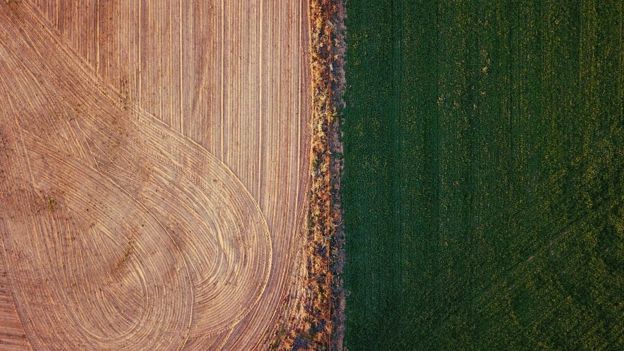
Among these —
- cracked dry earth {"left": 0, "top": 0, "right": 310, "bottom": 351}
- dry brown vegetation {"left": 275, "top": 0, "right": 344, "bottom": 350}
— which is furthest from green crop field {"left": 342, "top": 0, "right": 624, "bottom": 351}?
cracked dry earth {"left": 0, "top": 0, "right": 310, "bottom": 351}

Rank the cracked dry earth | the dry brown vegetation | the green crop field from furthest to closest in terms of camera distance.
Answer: the cracked dry earth
the dry brown vegetation
the green crop field

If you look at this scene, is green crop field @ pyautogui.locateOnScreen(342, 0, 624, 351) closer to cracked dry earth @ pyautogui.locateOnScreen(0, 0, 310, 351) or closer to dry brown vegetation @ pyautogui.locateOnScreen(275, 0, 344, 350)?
dry brown vegetation @ pyautogui.locateOnScreen(275, 0, 344, 350)

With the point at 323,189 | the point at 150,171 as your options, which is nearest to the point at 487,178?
the point at 323,189

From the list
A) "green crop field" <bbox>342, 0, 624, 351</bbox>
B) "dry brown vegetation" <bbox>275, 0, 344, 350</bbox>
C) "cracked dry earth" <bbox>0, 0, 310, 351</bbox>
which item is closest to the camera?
"green crop field" <bbox>342, 0, 624, 351</bbox>

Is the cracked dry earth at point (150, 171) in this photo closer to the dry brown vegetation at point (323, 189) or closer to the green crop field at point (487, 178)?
the dry brown vegetation at point (323, 189)

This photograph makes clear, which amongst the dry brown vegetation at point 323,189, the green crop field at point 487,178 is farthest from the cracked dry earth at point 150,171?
the green crop field at point 487,178
